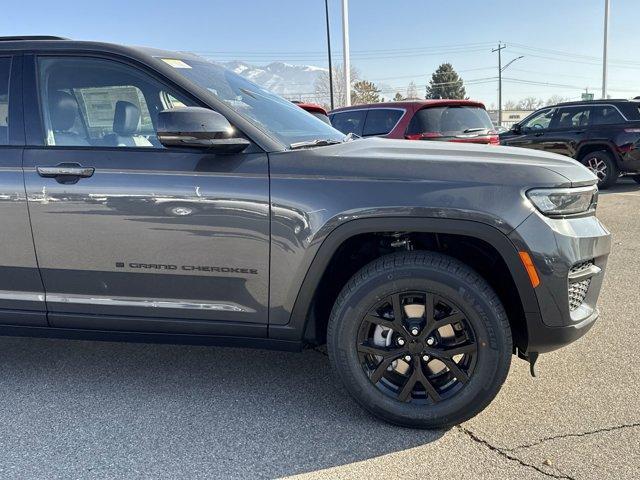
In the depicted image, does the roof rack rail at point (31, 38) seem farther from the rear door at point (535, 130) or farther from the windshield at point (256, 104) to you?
the rear door at point (535, 130)

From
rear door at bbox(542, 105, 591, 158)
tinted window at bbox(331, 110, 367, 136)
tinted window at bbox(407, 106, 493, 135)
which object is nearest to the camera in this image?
tinted window at bbox(407, 106, 493, 135)

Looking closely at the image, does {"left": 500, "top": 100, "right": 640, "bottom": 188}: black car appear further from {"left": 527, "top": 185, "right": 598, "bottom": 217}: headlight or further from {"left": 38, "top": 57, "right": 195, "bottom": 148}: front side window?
{"left": 38, "top": 57, "right": 195, "bottom": 148}: front side window

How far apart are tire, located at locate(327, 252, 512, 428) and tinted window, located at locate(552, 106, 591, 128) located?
9.62 meters

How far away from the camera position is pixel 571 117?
11.0 metres

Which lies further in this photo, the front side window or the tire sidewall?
the tire sidewall

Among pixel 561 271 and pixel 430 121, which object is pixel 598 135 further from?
pixel 561 271

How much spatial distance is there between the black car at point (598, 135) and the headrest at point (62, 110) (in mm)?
9924

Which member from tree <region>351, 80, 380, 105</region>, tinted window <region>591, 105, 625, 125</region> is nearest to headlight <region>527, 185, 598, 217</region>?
tinted window <region>591, 105, 625, 125</region>

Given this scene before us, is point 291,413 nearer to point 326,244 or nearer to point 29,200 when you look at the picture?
point 326,244

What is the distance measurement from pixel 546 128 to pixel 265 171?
10320mm

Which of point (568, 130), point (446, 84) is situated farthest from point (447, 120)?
point (446, 84)

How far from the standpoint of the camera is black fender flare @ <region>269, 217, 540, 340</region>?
2.46 metres

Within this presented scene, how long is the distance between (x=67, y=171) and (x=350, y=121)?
20.6 feet

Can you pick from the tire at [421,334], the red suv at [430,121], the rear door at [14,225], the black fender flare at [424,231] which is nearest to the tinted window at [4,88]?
the rear door at [14,225]
